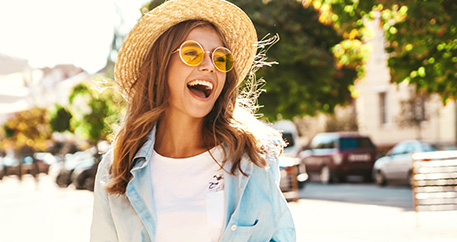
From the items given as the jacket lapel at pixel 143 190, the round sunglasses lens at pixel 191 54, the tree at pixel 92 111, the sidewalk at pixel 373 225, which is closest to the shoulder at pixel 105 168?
the jacket lapel at pixel 143 190

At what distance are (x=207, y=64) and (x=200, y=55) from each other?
0.05m

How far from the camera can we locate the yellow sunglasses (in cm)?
253

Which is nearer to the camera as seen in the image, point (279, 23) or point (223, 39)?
point (223, 39)

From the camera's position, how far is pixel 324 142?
22359 millimetres

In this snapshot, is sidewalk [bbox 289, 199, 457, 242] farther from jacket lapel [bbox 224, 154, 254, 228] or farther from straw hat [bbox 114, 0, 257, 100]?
jacket lapel [bbox 224, 154, 254, 228]

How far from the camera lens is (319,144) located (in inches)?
890

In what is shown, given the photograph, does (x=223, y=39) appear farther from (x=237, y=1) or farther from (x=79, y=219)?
(x=237, y=1)

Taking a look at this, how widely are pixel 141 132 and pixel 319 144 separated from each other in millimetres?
20250

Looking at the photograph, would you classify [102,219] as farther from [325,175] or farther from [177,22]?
[325,175]

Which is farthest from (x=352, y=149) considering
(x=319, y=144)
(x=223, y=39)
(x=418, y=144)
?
(x=223, y=39)

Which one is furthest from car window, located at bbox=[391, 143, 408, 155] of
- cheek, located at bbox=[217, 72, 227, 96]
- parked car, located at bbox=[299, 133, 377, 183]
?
cheek, located at bbox=[217, 72, 227, 96]

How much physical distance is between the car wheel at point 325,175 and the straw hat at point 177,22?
19.2 metres

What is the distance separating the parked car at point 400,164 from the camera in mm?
17875

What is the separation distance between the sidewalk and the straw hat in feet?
19.3
